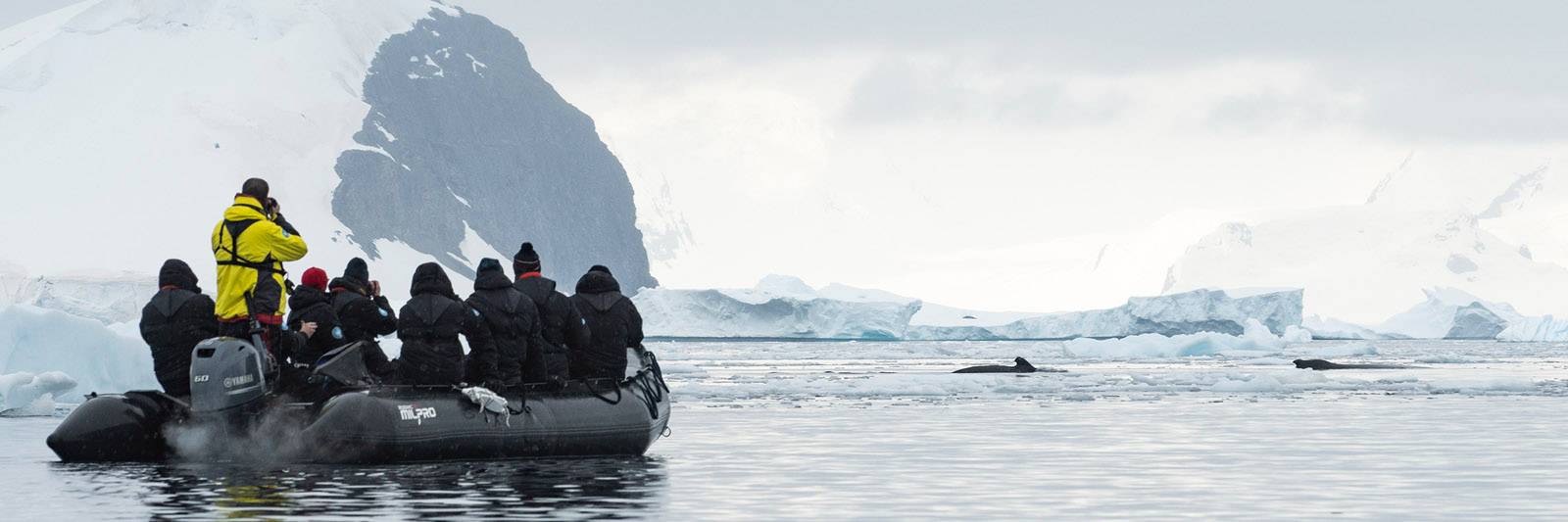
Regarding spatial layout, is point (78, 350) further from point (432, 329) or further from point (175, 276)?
point (432, 329)

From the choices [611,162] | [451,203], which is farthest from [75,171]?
[611,162]

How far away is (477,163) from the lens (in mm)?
145500

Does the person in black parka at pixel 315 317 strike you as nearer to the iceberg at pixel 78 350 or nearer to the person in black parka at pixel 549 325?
the person in black parka at pixel 549 325

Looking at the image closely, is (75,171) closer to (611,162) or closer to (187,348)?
(611,162)

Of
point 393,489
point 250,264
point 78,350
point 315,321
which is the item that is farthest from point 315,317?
point 78,350

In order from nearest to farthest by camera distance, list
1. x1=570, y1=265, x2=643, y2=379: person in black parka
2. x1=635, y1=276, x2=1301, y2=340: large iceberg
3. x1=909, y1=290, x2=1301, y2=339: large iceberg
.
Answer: x1=570, y1=265, x2=643, y2=379: person in black parka < x1=909, y1=290, x2=1301, y2=339: large iceberg < x1=635, y1=276, x2=1301, y2=340: large iceberg

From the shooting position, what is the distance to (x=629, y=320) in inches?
712

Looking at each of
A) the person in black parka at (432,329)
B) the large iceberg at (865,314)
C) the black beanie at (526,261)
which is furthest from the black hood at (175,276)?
the large iceberg at (865,314)

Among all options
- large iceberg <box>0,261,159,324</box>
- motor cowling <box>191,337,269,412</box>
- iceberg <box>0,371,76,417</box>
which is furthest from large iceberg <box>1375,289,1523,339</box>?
motor cowling <box>191,337,269,412</box>

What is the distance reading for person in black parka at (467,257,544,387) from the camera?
53.8ft

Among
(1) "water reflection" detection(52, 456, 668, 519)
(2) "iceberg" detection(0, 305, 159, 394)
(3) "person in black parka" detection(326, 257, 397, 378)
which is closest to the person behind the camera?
(1) "water reflection" detection(52, 456, 668, 519)

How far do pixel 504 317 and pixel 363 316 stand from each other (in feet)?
4.01

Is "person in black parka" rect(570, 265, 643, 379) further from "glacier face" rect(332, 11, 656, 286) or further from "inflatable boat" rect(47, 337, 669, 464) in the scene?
"glacier face" rect(332, 11, 656, 286)

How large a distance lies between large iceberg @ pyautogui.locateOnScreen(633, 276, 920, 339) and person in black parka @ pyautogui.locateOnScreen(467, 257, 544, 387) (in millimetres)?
89035
